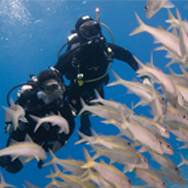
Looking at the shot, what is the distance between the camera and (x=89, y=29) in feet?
16.0

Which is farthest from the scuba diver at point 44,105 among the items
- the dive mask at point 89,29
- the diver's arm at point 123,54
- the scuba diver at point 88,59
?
the diver's arm at point 123,54

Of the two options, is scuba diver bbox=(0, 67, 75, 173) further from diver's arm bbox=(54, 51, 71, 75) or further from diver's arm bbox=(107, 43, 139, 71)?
diver's arm bbox=(107, 43, 139, 71)

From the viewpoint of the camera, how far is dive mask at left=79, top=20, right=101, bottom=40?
482 centimetres

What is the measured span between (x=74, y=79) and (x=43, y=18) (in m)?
16.9

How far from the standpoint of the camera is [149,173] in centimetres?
206

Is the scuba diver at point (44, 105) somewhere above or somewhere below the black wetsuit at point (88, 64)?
below

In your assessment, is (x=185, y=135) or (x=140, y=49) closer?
(x=185, y=135)

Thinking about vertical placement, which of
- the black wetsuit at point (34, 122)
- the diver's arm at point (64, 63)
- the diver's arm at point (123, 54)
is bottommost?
the black wetsuit at point (34, 122)

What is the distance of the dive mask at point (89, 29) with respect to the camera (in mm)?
4821

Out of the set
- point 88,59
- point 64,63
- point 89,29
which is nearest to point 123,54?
point 88,59

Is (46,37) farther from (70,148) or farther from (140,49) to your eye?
(140,49)

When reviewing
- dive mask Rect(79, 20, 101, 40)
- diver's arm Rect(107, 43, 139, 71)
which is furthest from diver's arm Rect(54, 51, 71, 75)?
diver's arm Rect(107, 43, 139, 71)

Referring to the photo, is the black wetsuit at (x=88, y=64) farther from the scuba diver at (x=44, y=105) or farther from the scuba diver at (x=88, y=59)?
the scuba diver at (x=44, y=105)

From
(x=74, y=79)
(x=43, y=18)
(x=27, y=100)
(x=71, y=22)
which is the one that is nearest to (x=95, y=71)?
(x=74, y=79)
